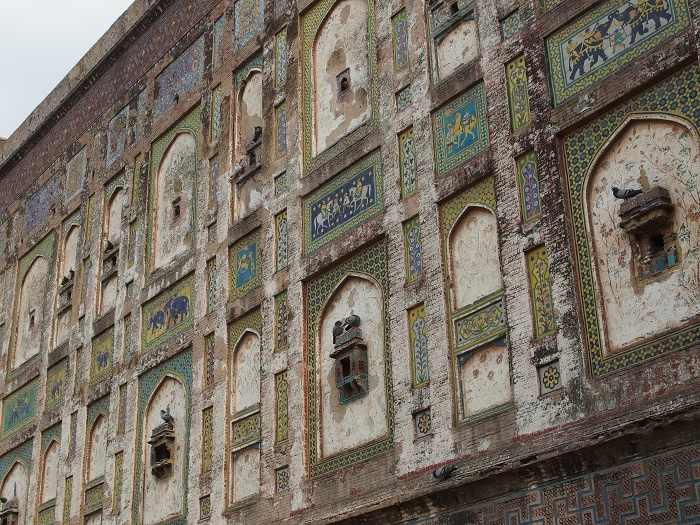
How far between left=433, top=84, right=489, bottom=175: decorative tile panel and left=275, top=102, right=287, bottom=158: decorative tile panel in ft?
8.10

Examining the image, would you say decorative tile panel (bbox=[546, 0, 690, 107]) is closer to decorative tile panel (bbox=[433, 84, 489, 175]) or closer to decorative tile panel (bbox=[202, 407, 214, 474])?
decorative tile panel (bbox=[433, 84, 489, 175])

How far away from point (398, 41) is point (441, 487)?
450 cm

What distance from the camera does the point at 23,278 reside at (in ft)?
58.1

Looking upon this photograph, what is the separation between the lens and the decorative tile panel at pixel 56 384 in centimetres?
1524

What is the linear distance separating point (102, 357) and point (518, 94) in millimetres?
7360

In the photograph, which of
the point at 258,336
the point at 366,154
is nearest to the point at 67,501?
the point at 258,336

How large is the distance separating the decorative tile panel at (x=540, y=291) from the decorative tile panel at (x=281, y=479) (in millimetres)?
3198

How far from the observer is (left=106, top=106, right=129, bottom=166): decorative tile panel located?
1582 cm

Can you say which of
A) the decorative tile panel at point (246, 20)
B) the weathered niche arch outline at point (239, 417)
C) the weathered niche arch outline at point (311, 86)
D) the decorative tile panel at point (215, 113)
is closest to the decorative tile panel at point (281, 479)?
the weathered niche arch outline at point (239, 417)

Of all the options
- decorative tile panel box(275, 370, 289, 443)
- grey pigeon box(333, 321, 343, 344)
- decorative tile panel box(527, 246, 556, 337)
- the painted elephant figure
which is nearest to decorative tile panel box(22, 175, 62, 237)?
the painted elephant figure

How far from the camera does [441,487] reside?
852 centimetres

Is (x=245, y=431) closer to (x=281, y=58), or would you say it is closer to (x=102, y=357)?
(x=102, y=357)

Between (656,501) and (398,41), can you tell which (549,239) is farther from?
(398,41)

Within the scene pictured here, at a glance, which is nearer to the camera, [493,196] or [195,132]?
[493,196]
